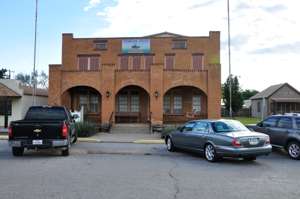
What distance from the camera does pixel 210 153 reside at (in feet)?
41.2

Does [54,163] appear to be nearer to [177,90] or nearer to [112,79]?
[112,79]

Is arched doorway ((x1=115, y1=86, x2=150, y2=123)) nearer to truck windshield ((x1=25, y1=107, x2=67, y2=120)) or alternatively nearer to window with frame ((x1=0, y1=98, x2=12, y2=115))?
window with frame ((x1=0, y1=98, x2=12, y2=115))

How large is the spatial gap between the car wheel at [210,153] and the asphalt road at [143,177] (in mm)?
230

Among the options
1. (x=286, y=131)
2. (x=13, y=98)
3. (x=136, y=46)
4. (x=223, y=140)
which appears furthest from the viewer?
(x=136, y=46)

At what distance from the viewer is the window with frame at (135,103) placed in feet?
102

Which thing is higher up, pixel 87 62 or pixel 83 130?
pixel 87 62

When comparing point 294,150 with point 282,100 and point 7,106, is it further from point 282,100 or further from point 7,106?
point 282,100

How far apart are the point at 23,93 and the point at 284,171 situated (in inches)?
976

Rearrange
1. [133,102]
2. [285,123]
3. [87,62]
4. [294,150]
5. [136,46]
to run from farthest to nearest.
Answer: [87,62] → [136,46] → [133,102] → [285,123] → [294,150]

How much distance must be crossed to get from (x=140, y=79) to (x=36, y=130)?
15.5m

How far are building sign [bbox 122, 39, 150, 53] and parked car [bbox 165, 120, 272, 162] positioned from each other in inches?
782

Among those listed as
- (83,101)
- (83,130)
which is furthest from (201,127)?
(83,101)

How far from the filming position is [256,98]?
59.8 m

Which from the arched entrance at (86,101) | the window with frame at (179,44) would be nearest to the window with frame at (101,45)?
the arched entrance at (86,101)
